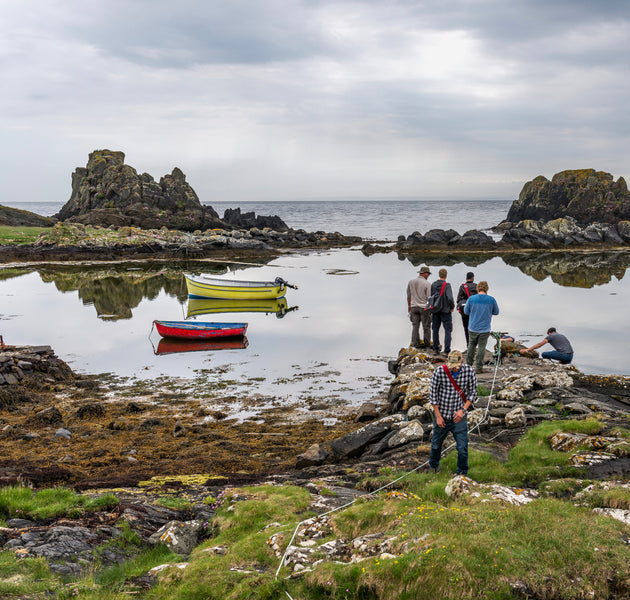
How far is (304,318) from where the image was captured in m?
30.0

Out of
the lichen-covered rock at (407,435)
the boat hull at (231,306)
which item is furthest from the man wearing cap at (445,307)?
the boat hull at (231,306)

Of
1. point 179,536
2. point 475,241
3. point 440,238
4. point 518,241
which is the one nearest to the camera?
point 179,536

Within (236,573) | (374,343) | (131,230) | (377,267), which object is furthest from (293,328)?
(131,230)

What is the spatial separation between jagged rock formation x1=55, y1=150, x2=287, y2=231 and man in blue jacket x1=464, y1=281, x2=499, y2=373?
69.9 m

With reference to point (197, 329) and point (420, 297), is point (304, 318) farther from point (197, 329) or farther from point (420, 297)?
point (420, 297)

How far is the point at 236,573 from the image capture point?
5.93 meters

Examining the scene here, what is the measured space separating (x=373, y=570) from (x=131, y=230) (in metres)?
69.5

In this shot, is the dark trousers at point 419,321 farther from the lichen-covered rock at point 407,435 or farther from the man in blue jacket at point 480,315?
the lichen-covered rock at point 407,435

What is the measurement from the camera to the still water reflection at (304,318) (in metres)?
20.5

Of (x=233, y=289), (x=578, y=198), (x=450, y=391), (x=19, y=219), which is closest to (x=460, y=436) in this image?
(x=450, y=391)

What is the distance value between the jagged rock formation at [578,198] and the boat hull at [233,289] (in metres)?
69.8

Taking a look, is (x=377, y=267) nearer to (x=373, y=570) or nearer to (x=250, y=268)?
(x=250, y=268)

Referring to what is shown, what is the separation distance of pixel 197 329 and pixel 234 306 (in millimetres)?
10343

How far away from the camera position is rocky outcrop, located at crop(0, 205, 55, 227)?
76.6 metres
